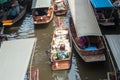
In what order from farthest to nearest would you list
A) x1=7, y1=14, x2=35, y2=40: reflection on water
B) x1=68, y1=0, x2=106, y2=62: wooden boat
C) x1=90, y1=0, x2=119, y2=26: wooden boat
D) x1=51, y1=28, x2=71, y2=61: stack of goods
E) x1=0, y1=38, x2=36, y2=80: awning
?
x1=7, y1=14, x2=35, y2=40: reflection on water → x1=90, y1=0, x2=119, y2=26: wooden boat → x1=51, y1=28, x2=71, y2=61: stack of goods → x1=68, y1=0, x2=106, y2=62: wooden boat → x1=0, y1=38, x2=36, y2=80: awning

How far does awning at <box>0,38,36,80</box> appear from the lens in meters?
10.5

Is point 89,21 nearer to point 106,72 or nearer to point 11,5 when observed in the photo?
point 106,72

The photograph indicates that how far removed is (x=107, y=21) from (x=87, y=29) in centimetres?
385

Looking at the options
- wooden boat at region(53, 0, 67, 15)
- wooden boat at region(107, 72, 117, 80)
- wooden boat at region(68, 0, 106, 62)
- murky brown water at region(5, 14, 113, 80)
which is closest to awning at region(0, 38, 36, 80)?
murky brown water at region(5, 14, 113, 80)

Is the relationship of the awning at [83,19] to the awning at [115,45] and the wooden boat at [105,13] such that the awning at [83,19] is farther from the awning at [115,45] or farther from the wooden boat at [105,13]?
the awning at [115,45]

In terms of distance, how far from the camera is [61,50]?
14906 millimetres

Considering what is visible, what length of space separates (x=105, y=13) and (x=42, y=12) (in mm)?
4497

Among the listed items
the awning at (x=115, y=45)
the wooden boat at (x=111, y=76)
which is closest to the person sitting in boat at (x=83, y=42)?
the awning at (x=115, y=45)

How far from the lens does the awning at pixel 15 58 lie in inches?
414

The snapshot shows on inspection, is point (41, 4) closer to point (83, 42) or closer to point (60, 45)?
point (60, 45)

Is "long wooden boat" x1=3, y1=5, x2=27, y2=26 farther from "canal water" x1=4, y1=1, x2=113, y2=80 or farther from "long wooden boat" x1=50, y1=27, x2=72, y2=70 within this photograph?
"long wooden boat" x1=50, y1=27, x2=72, y2=70

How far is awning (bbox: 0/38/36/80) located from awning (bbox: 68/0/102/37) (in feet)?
9.79

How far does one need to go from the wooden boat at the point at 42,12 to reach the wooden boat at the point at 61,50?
2001 millimetres

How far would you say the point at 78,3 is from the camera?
1739cm
